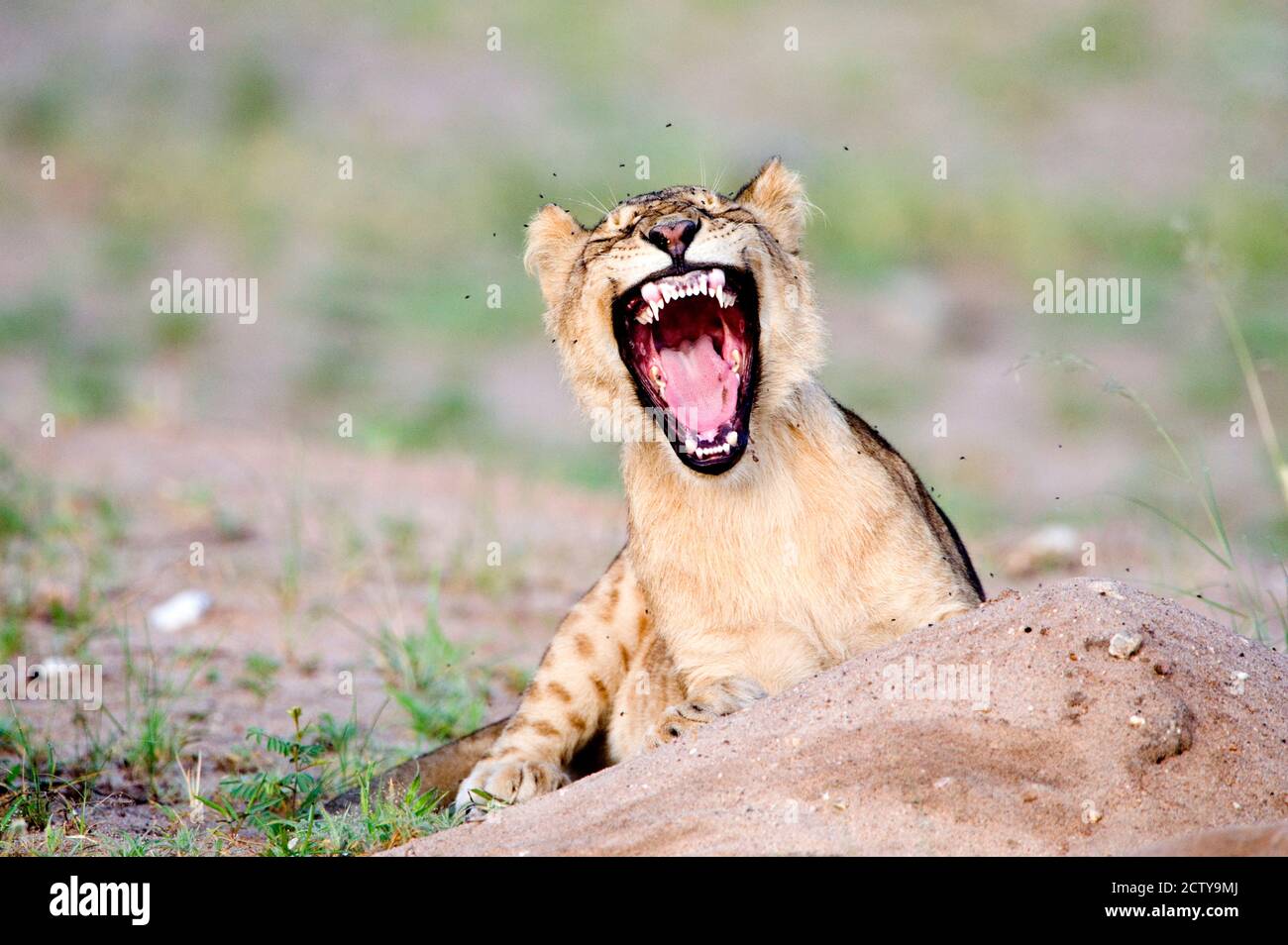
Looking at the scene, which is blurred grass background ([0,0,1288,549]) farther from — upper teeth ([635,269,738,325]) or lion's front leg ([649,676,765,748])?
lion's front leg ([649,676,765,748])

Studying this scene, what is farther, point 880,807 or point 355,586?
point 355,586

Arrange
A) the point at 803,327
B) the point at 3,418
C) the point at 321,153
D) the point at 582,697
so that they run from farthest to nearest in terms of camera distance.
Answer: the point at 321,153
the point at 3,418
the point at 582,697
the point at 803,327

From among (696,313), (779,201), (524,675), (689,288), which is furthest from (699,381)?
(524,675)

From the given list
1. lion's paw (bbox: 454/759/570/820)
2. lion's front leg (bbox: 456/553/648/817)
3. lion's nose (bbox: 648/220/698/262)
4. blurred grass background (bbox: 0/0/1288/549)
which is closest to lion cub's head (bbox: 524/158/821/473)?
lion's nose (bbox: 648/220/698/262)

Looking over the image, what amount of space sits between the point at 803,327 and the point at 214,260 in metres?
13.3

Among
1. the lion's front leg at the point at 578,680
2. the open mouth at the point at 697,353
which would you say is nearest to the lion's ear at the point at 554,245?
the open mouth at the point at 697,353

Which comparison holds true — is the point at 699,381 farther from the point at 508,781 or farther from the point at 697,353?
the point at 508,781

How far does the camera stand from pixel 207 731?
624 centimetres

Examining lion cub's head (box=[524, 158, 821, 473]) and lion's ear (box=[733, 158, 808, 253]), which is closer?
lion cub's head (box=[524, 158, 821, 473])

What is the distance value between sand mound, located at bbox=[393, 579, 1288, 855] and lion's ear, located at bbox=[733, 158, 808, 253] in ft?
5.48

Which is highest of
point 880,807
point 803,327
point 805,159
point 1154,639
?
point 805,159

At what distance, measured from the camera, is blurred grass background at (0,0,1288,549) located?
14859 millimetres
